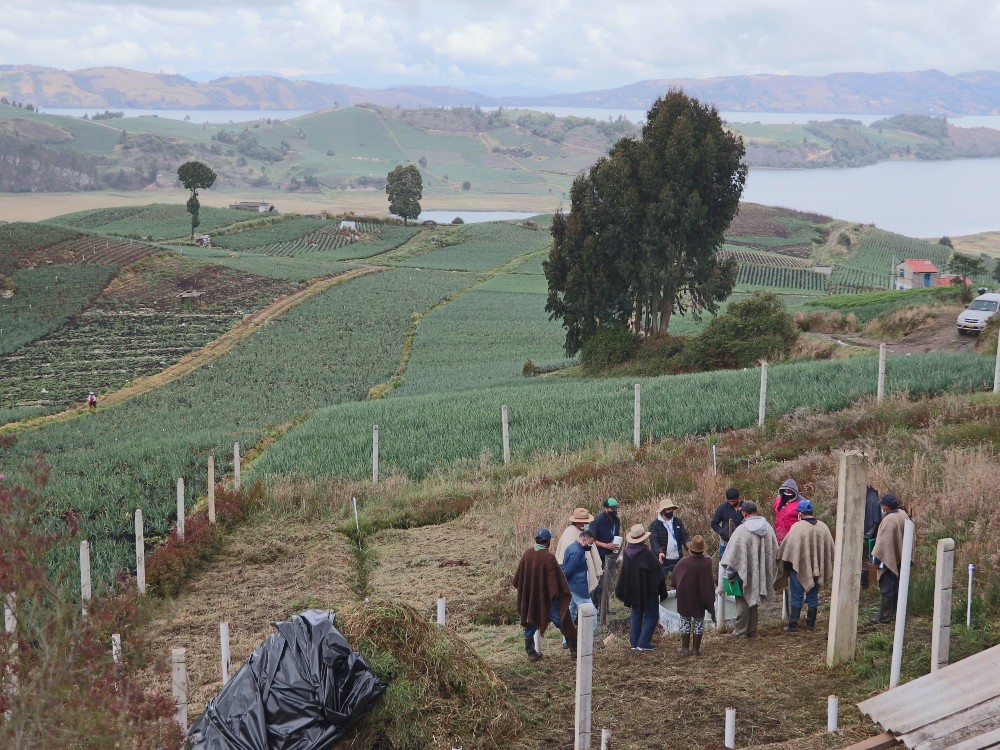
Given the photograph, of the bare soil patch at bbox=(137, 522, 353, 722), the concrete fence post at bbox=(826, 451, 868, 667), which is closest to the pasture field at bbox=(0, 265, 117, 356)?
the bare soil patch at bbox=(137, 522, 353, 722)

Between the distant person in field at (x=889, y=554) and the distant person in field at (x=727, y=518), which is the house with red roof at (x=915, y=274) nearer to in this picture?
the distant person in field at (x=727, y=518)

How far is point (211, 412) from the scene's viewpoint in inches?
1422

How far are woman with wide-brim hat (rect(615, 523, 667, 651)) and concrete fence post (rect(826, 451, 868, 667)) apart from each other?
193 centimetres

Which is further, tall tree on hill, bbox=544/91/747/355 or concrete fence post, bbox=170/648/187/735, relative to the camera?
tall tree on hill, bbox=544/91/747/355

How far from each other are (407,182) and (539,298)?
4708cm

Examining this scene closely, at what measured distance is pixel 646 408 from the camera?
886 inches

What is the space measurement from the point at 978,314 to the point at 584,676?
27.5m

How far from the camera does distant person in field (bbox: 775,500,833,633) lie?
10.7 m

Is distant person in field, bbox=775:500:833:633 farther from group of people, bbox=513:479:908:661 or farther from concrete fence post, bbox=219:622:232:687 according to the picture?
concrete fence post, bbox=219:622:232:687

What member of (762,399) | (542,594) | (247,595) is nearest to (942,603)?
(542,594)

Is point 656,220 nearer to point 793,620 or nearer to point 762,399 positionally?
point 762,399

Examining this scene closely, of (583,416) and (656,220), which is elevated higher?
(656,220)

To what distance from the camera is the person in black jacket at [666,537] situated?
11960 mm

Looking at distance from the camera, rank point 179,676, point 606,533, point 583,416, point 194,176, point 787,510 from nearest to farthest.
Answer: point 179,676
point 787,510
point 606,533
point 583,416
point 194,176
